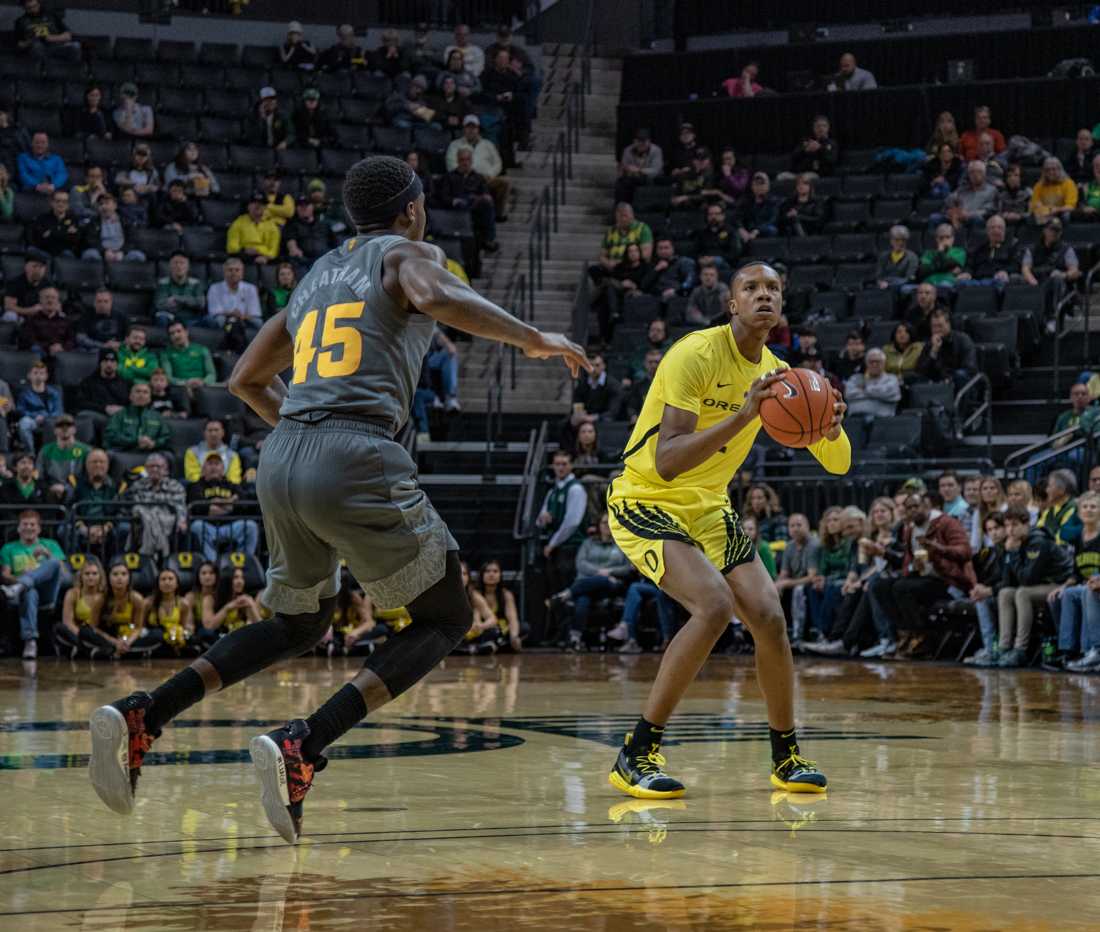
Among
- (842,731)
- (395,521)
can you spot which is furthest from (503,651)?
(395,521)

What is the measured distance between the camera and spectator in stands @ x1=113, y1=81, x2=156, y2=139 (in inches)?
838

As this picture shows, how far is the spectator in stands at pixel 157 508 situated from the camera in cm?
1537

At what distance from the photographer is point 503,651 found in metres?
15.6

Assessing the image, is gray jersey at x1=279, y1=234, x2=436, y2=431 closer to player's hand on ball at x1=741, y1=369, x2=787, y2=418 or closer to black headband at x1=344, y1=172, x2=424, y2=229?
black headband at x1=344, y1=172, x2=424, y2=229

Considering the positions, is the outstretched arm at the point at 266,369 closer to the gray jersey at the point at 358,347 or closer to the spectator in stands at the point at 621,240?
the gray jersey at the point at 358,347

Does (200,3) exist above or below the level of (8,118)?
above

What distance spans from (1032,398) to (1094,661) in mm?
5971

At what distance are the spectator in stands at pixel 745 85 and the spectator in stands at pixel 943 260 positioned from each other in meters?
5.30

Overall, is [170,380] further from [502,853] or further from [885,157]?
[502,853]

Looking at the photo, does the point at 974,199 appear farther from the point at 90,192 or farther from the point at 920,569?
the point at 90,192

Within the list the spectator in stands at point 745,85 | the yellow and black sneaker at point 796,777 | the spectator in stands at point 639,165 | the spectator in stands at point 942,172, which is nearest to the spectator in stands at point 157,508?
the spectator in stands at point 639,165

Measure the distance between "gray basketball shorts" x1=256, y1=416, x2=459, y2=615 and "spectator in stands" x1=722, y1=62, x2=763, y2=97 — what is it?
63.4ft

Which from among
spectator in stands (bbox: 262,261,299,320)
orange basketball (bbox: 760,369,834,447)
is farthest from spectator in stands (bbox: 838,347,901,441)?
orange basketball (bbox: 760,369,834,447)

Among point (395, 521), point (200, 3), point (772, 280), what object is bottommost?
point (395, 521)
